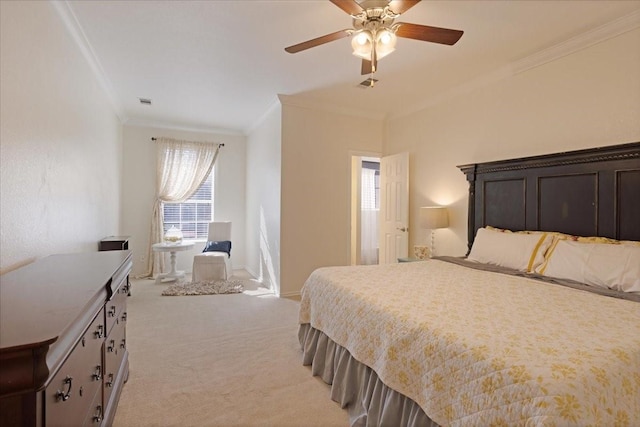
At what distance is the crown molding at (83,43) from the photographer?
236 centimetres

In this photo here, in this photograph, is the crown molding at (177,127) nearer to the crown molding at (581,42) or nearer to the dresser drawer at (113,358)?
the dresser drawer at (113,358)

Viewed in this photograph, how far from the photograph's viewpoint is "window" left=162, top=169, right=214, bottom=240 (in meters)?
5.95

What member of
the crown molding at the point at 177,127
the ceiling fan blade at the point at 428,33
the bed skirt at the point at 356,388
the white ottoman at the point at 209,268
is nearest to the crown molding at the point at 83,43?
the crown molding at the point at 177,127

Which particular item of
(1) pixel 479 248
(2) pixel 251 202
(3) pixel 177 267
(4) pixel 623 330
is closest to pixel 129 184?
(3) pixel 177 267

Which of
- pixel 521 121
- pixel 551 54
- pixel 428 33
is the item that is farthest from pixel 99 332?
pixel 551 54

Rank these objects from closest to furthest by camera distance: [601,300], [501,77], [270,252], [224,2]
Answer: [601,300]
[224,2]
[501,77]
[270,252]

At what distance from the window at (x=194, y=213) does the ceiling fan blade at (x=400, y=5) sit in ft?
16.7

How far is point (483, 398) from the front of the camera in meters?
1.12

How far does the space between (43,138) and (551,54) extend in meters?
4.32

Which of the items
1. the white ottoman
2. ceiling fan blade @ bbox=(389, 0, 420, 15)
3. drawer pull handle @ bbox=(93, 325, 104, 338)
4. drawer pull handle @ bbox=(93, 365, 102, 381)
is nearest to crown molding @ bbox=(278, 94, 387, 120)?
ceiling fan blade @ bbox=(389, 0, 420, 15)

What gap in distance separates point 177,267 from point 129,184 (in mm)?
1760

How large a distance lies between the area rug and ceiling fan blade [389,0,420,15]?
4.00 m

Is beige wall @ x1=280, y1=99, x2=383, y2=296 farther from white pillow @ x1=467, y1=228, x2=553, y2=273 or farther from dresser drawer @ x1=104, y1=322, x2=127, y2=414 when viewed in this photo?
dresser drawer @ x1=104, y1=322, x2=127, y2=414

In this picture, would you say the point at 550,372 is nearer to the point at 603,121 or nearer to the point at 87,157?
the point at 603,121
